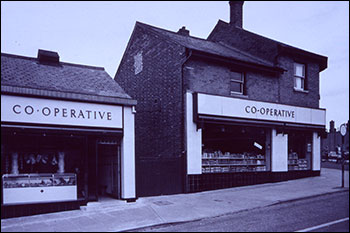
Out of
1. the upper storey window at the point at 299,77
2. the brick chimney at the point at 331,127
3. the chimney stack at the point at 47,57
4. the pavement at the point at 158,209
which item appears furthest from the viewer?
the brick chimney at the point at 331,127

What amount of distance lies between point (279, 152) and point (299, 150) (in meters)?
2.69

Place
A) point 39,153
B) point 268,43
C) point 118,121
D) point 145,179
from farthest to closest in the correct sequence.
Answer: point 268,43 < point 145,179 < point 118,121 < point 39,153

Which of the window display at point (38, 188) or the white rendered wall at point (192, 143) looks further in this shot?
the white rendered wall at point (192, 143)

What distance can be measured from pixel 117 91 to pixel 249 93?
7.23 metres

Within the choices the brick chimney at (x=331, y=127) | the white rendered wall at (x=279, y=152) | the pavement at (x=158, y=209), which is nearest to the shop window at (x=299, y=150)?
the white rendered wall at (x=279, y=152)

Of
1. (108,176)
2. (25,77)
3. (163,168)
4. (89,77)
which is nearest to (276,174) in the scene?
(163,168)

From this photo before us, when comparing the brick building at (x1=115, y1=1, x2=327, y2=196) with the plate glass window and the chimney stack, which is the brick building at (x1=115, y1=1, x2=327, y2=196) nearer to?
the plate glass window

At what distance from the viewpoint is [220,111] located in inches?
532

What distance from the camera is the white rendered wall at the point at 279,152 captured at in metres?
15.4

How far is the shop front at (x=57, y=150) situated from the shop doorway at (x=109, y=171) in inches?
2.1

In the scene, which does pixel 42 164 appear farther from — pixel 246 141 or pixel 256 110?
pixel 256 110

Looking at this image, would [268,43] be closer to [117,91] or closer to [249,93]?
[249,93]

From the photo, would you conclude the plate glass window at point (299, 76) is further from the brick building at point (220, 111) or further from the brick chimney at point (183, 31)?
the brick chimney at point (183, 31)

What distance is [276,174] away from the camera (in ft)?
51.0
